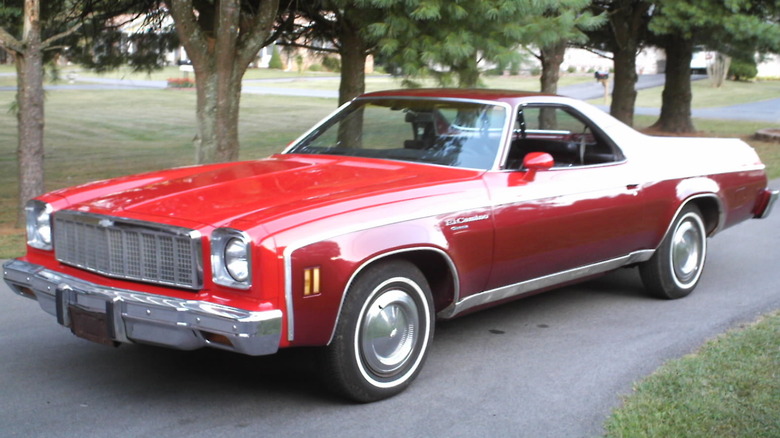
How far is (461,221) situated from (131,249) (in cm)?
172

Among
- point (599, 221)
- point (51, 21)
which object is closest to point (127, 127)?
point (51, 21)

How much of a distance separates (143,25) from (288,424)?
10.6m

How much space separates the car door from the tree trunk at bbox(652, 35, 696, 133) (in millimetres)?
16907

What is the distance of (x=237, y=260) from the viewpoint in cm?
408

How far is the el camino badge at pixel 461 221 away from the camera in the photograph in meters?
4.85

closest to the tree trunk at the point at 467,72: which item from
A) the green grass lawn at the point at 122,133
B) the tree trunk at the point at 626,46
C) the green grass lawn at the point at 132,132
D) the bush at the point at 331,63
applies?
the green grass lawn at the point at 132,132

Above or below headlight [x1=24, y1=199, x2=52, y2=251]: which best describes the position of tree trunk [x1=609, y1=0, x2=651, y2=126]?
above

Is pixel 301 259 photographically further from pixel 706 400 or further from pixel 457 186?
pixel 706 400

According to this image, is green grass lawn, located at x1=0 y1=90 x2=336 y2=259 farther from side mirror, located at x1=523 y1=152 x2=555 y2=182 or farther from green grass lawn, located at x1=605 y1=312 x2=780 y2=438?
green grass lawn, located at x1=605 y1=312 x2=780 y2=438

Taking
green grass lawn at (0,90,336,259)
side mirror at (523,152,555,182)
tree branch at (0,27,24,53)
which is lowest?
green grass lawn at (0,90,336,259)

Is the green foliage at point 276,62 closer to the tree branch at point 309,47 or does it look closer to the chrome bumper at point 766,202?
the tree branch at point 309,47

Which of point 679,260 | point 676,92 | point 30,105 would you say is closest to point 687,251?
point 679,260

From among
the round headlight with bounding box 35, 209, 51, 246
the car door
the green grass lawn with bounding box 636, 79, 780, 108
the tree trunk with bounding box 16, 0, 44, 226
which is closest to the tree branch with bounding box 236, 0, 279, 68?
the tree trunk with bounding box 16, 0, 44, 226

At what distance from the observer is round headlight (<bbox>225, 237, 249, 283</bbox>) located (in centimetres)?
406
